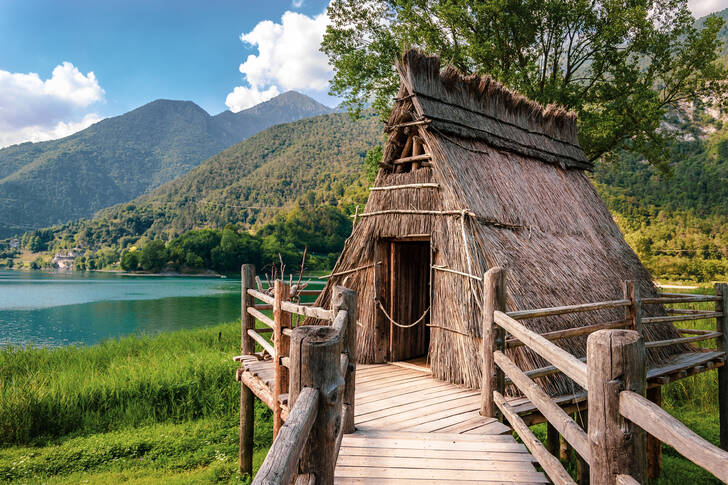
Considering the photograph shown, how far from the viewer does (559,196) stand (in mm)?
7125

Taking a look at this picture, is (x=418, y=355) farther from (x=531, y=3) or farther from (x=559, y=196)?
(x=531, y=3)

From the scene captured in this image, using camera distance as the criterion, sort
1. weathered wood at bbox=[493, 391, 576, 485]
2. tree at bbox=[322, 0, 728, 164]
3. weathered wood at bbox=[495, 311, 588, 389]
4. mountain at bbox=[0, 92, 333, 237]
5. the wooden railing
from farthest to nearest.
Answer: mountain at bbox=[0, 92, 333, 237] < tree at bbox=[322, 0, 728, 164] < weathered wood at bbox=[493, 391, 576, 485] < weathered wood at bbox=[495, 311, 588, 389] < the wooden railing

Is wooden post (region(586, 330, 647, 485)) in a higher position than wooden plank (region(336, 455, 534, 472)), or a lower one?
higher

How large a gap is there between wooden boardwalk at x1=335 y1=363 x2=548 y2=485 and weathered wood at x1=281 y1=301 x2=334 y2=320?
2.97 feet

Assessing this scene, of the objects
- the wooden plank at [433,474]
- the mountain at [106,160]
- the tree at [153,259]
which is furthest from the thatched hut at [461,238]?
the mountain at [106,160]

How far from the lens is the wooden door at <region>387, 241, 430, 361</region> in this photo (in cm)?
605

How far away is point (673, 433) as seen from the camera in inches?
49.4

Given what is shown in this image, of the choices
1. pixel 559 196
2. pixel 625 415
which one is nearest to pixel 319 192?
pixel 559 196

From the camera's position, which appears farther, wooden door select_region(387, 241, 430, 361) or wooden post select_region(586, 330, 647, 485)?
wooden door select_region(387, 241, 430, 361)

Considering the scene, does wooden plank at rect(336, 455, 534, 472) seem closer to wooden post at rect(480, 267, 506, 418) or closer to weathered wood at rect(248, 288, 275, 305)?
wooden post at rect(480, 267, 506, 418)

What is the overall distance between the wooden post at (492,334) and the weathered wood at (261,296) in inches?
82.4

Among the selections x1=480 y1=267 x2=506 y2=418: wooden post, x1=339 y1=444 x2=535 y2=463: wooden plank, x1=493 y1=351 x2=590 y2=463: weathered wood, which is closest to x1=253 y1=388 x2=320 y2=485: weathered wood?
x1=493 y1=351 x2=590 y2=463: weathered wood

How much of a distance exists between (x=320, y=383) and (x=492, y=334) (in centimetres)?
224

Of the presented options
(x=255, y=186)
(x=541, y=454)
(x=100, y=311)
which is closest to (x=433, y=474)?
(x=541, y=454)
